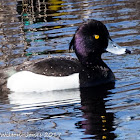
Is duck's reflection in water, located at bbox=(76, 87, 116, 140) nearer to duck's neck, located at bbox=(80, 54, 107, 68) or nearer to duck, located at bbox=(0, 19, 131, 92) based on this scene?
duck, located at bbox=(0, 19, 131, 92)

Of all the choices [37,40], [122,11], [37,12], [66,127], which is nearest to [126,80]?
[66,127]

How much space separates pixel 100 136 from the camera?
762 cm

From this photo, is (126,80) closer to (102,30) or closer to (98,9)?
(102,30)

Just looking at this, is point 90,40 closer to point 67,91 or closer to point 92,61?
point 92,61

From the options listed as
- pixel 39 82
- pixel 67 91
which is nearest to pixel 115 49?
pixel 67 91

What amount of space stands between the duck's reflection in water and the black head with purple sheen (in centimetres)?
78

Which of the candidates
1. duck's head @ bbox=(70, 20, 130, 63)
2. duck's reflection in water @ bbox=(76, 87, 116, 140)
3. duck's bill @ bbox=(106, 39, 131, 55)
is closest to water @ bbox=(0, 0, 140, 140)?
duck's reflection in water @ bbox=(76, 87, 116, 140)

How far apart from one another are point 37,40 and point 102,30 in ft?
9.66

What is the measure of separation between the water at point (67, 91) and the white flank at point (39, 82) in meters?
0.16

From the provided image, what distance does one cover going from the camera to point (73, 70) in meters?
10.2

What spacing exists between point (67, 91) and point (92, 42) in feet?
3.52

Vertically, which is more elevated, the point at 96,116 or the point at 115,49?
the point at 115,49

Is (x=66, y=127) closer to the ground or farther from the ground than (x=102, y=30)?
closer to the ground

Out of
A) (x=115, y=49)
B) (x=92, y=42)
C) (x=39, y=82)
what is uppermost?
(x=92, y=42)
